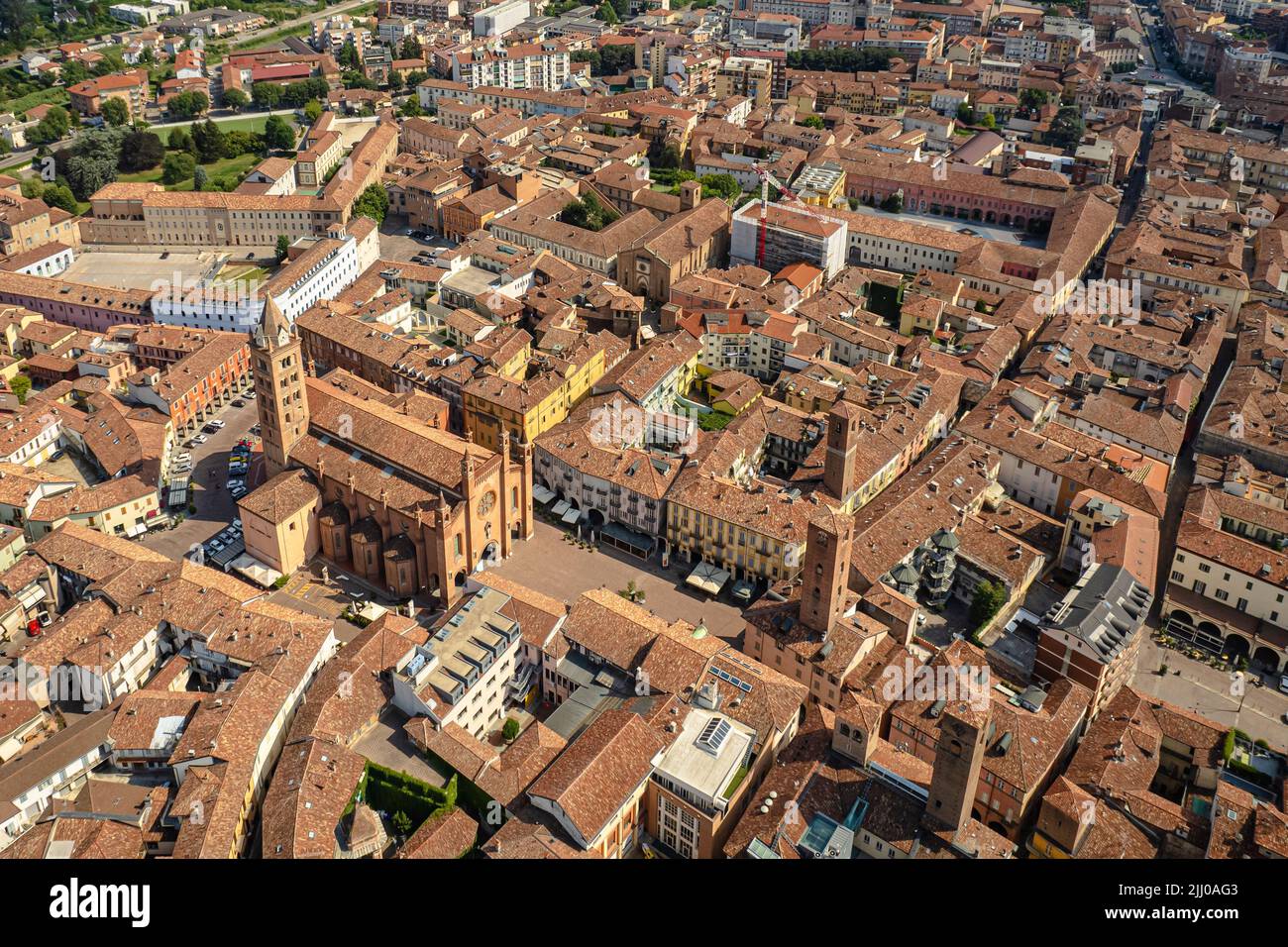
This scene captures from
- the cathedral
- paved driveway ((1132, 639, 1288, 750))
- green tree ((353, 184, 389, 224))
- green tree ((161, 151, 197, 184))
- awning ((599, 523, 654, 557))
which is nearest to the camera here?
paved driveway ((1132, 639, 1288, 750))

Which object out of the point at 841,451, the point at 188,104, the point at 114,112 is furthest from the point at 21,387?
the point at 188,104

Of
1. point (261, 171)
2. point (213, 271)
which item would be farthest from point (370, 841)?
point (261, 171)

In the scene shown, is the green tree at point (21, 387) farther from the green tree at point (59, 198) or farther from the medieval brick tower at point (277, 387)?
the green tree at point (59, 198)

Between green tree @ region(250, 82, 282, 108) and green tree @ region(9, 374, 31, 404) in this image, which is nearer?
green tree @ region(9, 374, 31, 404)

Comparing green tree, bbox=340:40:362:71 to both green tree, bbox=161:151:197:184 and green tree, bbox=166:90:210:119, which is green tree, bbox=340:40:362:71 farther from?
green tree, bbox=161:151:197:184

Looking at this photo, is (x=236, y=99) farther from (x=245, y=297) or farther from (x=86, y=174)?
(x=245, y=297)

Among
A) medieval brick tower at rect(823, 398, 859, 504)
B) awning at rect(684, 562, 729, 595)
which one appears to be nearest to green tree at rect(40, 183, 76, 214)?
awning at rect(684, 562, 729, 595)

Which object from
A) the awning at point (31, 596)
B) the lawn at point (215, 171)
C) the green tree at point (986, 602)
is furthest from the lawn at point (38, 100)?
the green tree at point (986, 602)
